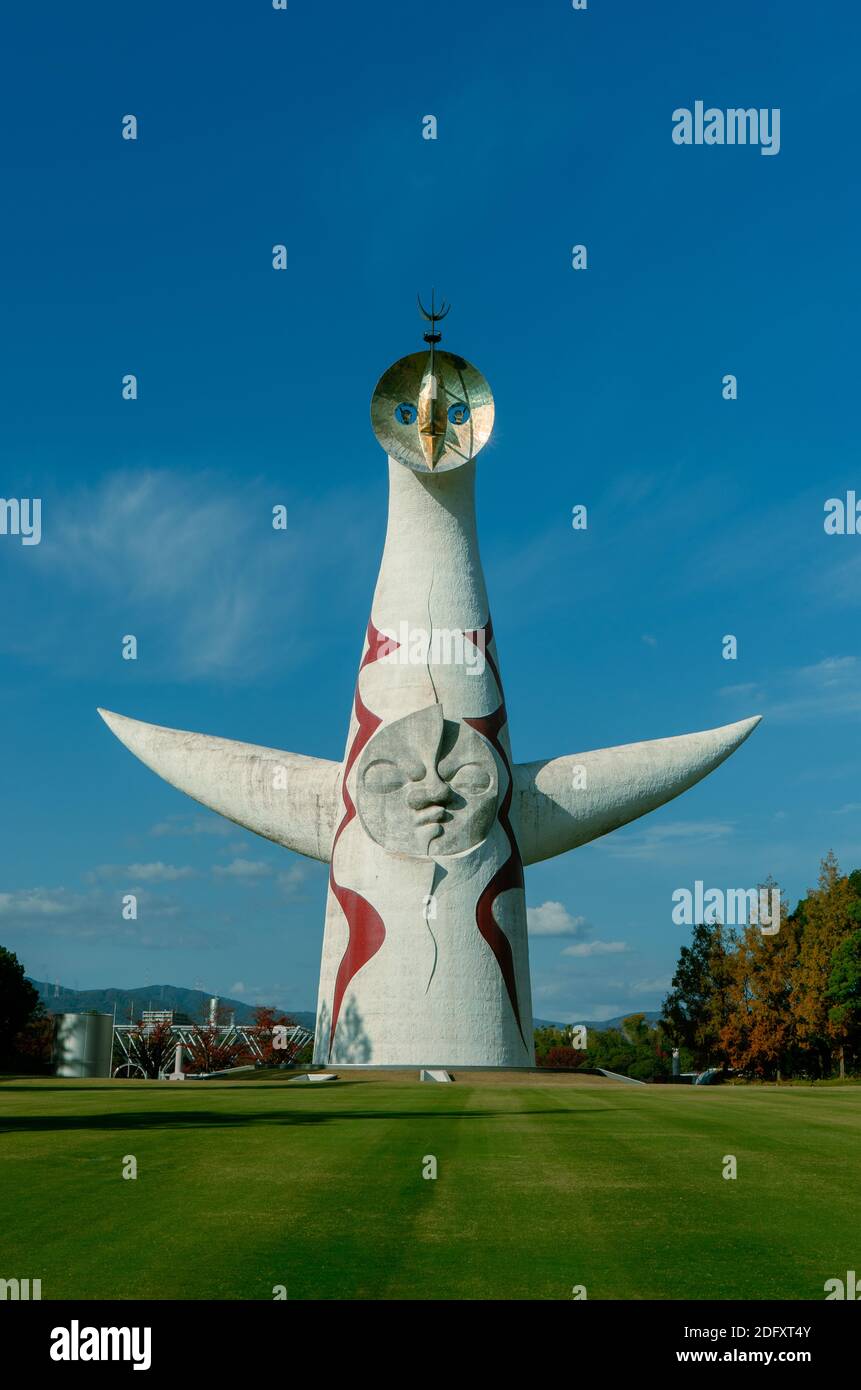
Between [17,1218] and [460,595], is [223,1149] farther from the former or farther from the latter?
[460,595]

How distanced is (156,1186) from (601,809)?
2752cm

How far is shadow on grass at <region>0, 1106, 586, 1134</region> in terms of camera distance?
14.0m

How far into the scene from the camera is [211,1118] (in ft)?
50.2

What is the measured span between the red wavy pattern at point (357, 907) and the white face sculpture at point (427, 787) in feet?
3.23

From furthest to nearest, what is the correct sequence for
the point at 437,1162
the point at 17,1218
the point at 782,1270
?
Result: the point at 437,1162, the point at 17,1218, the point at 782,1270

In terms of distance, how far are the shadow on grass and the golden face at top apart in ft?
67.3

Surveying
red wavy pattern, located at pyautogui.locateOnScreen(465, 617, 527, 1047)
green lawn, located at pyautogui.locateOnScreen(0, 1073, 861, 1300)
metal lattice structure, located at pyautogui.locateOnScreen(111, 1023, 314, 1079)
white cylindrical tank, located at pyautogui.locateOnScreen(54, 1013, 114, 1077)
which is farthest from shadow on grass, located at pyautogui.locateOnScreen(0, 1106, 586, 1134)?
metal lattice structure, located at pyautogui.locateOnScreen(111, 1023, 314, 1079)

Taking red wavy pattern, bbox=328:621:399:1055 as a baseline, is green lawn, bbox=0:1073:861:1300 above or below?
below

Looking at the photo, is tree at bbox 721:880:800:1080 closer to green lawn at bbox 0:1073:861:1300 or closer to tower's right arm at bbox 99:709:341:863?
tower's right arm at bbox 99:709:341:863

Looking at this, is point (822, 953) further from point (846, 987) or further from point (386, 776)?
point (386, 776)

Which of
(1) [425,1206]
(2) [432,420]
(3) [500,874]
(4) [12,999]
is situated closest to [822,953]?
(3) [500,874]

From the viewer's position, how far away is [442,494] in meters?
35.0

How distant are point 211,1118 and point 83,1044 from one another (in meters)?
19.0
